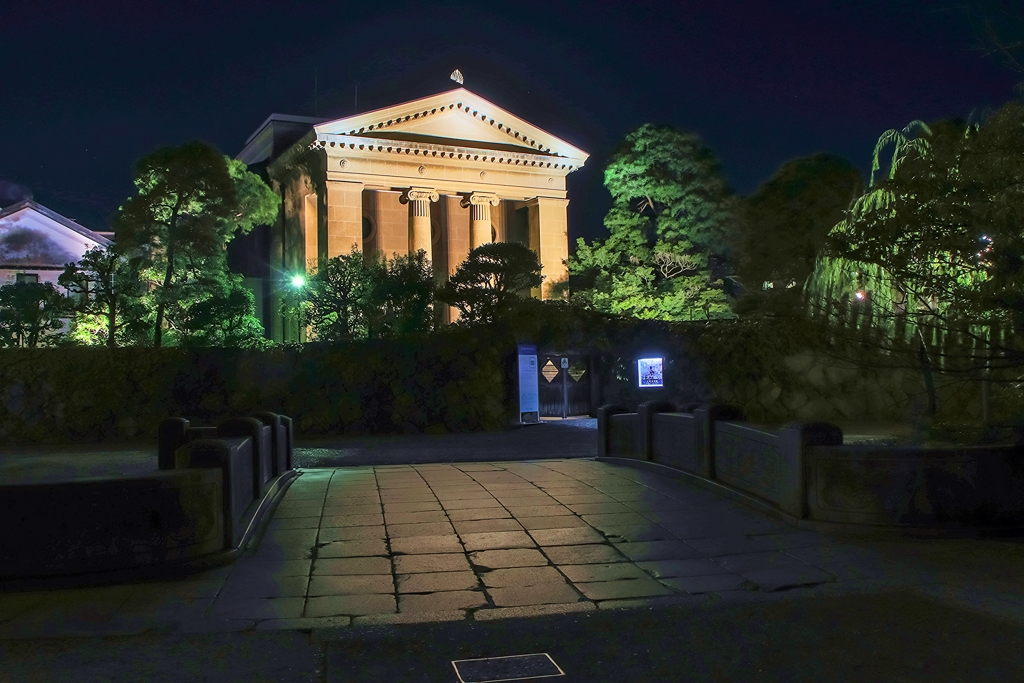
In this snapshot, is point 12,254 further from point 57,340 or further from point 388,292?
point 388,292

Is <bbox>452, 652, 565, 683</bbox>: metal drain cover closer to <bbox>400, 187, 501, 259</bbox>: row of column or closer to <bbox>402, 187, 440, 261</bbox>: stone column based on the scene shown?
<bbox>400, 187, 501, 259</bbox>: row of column

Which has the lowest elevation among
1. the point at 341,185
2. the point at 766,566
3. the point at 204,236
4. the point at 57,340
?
the point at 766,566

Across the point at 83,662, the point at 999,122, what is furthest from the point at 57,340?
the point at 999,122

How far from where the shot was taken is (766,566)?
296 inches

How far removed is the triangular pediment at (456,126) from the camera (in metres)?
39.4

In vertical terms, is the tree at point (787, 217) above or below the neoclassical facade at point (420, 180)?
below

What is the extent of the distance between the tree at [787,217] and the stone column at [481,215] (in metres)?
14.6

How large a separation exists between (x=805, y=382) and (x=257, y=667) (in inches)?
937

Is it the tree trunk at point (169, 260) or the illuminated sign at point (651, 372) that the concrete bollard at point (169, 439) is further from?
the illuminated sign at point (651, 372)

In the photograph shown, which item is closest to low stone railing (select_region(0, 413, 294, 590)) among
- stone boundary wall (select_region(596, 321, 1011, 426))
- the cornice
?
stone boundary wall (select_region(596, 321, 1011, 426))

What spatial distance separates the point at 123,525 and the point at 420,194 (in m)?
35.4

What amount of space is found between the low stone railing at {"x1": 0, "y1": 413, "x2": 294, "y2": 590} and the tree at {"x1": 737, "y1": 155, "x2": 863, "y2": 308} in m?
23.6

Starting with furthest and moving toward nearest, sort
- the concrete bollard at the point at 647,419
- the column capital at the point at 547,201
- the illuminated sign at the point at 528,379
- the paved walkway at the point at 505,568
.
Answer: the column capital at the point at 547,201, the illuminated sign at the point at 528,379, the concrete bollard at the point at 647,419, the paved walkway at the point at 505,568

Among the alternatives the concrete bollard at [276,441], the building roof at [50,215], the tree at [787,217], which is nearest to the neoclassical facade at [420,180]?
the building roof at [50,215]
